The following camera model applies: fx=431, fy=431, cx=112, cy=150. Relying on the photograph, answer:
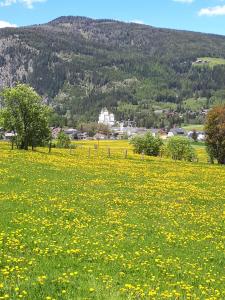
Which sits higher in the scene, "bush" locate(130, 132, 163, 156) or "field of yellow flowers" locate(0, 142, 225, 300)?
"bush" locate(130, 132, 163, 156)

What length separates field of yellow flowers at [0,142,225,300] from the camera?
1320 centimetres

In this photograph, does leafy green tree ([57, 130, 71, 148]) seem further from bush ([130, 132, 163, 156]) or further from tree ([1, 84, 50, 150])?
tree ([1, 84, 50, 150])

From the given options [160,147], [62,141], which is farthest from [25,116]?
Result: [62,141]

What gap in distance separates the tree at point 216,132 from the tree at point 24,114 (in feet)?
110

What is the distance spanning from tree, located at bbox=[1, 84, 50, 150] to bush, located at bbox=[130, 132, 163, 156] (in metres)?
47.6

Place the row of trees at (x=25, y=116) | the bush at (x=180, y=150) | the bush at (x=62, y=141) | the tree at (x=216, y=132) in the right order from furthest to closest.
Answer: the bush at (x=62, y=141) → the bush at (x=180, y=150) → the tree at (x=216, y=132) → the row of trees at (x=25, y=116)

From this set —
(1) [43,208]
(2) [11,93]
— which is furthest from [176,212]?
(2) [11,93]

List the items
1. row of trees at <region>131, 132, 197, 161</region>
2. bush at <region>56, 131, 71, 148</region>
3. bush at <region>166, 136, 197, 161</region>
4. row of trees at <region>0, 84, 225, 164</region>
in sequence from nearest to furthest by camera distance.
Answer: row of trees at <region>0, 84, 225, 164</region> < row of trees at <region>131, 132, 197, 161</region> < bush at <region>166, 136, 197, 161</region> < bush at <region>56, 131, 71, 148</region>

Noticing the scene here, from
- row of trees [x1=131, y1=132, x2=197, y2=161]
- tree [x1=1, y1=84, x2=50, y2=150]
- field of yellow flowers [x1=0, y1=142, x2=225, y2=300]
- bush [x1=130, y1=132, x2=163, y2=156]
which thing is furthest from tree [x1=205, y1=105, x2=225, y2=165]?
field of yellow flowers [x1=0, y1=142, x2=225, y2=300]

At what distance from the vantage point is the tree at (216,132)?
8381 centimetres

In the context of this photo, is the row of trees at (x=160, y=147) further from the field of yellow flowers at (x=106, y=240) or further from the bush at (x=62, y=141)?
the field of yellow flowers at (x=106, y=240)

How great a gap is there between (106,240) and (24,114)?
52582 mm

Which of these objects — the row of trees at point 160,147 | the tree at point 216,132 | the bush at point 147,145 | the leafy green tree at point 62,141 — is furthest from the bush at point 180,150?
the leafy green tree at point 62,141

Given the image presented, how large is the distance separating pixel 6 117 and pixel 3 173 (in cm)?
3410
